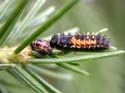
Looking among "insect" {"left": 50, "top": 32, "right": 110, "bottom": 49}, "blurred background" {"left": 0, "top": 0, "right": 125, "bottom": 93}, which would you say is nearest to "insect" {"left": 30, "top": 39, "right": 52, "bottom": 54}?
"insect" {"left": 50, "top": 32, "right": 110, "bottom": 49}

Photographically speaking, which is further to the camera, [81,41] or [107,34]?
[107,34]

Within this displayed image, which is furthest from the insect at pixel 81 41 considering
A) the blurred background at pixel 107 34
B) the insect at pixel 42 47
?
the blurred background at pixel 107 34

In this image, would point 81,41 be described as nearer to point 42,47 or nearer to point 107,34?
point 42,47

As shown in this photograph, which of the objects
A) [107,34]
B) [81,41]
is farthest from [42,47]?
[107,34]

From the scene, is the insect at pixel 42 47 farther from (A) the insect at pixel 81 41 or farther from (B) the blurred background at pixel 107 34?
(B) the blurred background at pixel 107 34

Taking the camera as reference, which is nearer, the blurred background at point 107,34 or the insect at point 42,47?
the insect at point 42,47

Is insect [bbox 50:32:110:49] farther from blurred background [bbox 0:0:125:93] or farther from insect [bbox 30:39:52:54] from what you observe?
blurred background [bbox 0:0:125:93]
